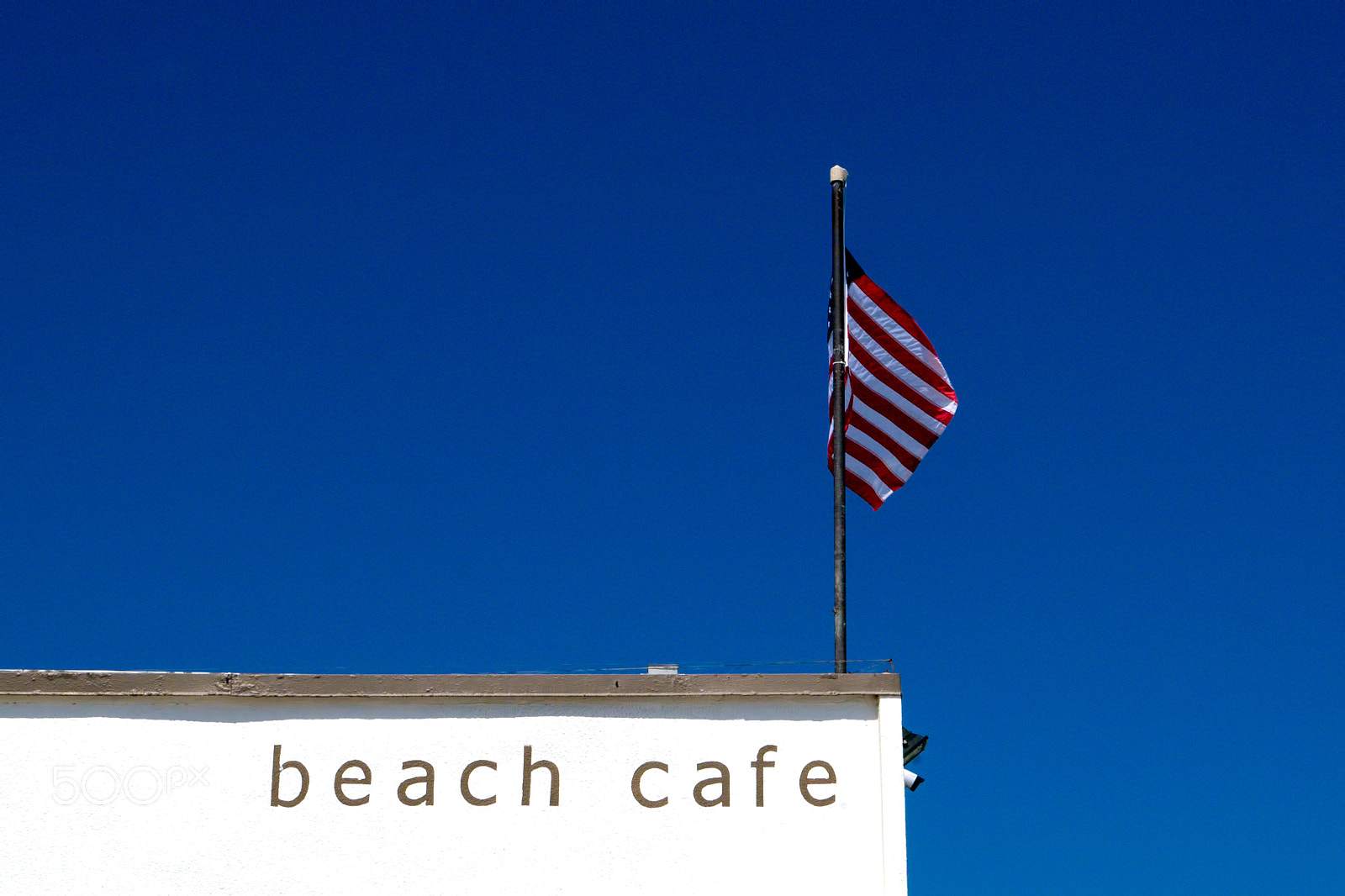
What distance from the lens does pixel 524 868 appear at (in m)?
12.3

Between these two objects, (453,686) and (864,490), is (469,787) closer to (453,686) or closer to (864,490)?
(453,686)

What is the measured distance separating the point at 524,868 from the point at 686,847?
4.10 feet

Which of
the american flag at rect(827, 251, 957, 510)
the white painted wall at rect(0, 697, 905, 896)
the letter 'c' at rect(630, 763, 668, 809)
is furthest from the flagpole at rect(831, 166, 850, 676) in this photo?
the letter 'c' at rect(630, 763, 668, 809)

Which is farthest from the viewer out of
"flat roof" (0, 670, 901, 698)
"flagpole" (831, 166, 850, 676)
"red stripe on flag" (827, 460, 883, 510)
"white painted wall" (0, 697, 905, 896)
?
"red stripe on flag" (827, 460, 883, 510)

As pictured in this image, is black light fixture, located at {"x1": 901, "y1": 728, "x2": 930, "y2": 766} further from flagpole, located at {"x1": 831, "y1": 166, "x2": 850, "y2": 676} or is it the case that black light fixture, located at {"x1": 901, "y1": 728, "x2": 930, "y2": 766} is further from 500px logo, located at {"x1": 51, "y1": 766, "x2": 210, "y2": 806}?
500px logo, located at {"x1": 51, "y1": 766, "x2": 210, "y2": 806}

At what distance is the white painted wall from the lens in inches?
484

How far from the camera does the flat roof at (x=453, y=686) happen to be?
496 inches

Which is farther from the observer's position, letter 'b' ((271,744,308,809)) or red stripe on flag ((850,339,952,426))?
red stripe on flag ((850,339,952,426))

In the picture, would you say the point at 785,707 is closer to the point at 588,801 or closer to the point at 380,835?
the point at 588,801

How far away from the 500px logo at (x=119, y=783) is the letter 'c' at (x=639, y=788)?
3.29 metres

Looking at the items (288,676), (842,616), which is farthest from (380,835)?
(842,616)

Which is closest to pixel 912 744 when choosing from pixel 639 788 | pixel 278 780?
pixel 639 788

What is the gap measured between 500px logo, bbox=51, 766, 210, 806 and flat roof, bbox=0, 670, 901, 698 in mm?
582

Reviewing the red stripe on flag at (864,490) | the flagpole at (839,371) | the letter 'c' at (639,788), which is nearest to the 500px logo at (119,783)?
the letter 'c' at (639,788)
